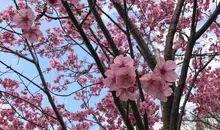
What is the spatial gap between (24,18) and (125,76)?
2.76ft

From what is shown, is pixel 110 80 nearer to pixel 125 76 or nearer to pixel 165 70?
pixel 125 76

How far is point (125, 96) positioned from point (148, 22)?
251 inches

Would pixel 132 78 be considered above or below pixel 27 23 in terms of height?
below

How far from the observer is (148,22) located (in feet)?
26.8

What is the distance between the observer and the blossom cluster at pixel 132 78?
1.84 meters

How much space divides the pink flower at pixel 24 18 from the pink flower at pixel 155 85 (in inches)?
34.6

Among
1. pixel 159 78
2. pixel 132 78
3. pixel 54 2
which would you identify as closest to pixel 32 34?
pixel 54 2

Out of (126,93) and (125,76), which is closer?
(125,76)

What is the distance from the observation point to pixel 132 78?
72.3 inches

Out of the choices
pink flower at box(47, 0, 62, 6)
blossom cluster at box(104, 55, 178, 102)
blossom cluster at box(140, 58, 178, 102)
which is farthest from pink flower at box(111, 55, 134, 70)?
pink flower at box(47, 0, 62, 6)

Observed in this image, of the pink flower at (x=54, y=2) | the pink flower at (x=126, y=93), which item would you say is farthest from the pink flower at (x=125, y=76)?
the pink flower at (x=54, y=2)

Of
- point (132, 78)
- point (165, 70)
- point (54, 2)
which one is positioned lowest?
point (132, 78)

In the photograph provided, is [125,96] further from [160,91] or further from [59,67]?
[59,67]

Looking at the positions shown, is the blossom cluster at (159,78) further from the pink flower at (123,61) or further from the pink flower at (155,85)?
the pink flower at (123,61)
